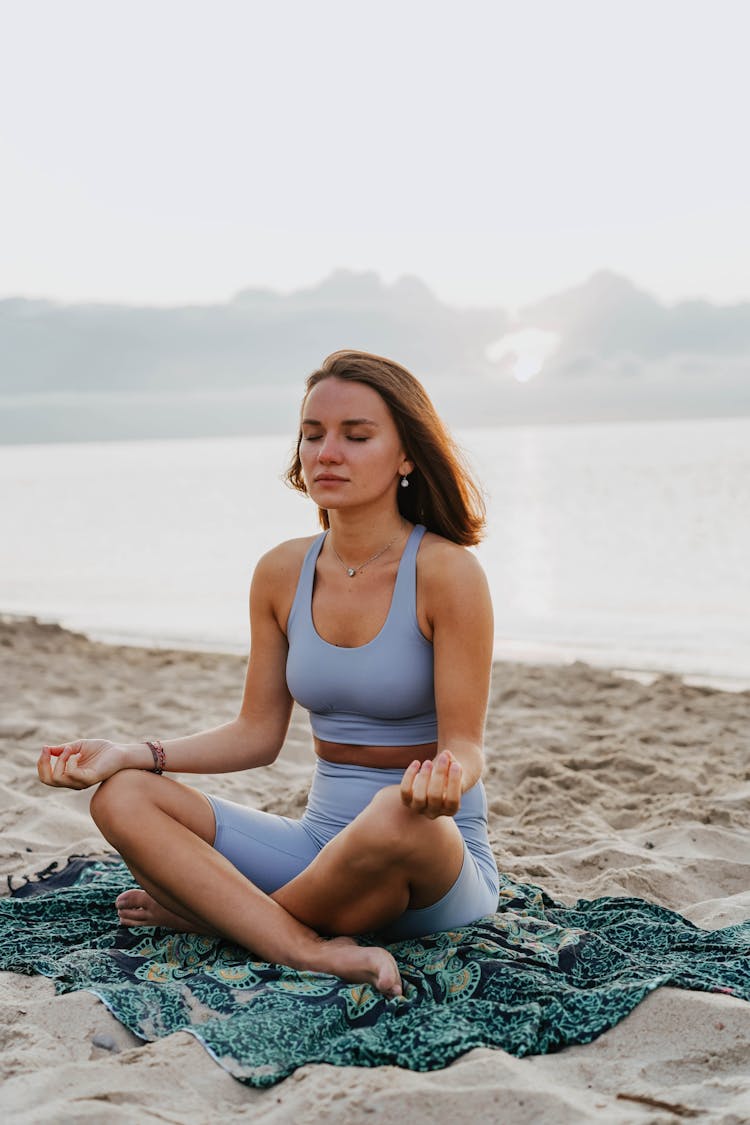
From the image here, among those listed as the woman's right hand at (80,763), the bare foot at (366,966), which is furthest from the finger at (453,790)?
the woman's right hand at (80,763)

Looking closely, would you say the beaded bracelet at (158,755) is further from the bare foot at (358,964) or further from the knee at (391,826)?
the knee at (391,826)

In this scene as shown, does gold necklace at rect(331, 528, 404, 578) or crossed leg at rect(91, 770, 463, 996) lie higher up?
gold necklace at rect(331, 528, 404, 578)

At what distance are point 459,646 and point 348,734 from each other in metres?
0.43

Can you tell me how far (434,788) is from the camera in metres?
2.52

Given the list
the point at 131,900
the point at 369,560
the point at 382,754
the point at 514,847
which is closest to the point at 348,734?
the point at 382,754

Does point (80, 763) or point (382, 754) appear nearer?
point (80, 763)

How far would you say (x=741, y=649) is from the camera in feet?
32.7

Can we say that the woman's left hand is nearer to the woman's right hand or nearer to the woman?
the woman

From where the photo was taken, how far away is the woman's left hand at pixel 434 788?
2525mm

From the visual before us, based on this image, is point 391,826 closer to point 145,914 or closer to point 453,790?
point 453,790

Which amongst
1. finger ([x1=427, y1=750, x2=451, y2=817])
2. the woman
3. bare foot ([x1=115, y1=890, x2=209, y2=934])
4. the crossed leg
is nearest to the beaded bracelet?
the woman

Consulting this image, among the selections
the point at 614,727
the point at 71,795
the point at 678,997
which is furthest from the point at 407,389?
the point at 614,727

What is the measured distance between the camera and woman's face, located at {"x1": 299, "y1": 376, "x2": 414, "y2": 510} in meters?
3.12

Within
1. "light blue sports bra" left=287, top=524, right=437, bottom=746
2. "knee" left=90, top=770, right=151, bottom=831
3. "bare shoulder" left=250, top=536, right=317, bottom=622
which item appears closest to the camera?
"knee" left=90, top=770, right=151, bottom=831
